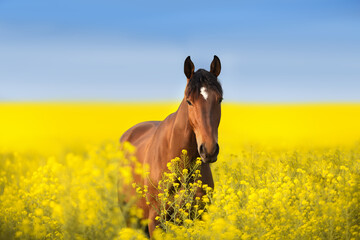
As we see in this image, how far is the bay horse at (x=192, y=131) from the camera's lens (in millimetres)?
4406

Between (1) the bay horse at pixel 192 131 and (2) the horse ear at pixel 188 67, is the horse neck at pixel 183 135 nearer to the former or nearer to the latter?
(1) the bay horse at pixel 192 131

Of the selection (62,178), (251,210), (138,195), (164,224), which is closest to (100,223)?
(62,178)

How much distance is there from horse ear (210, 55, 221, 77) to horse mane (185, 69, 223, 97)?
0.81 ft

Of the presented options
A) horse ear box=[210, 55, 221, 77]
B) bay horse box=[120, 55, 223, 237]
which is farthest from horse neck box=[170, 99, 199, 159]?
horse ear box=[210, 55, 221, 77]

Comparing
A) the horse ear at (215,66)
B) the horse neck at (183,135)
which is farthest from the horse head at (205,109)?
the horse ear at (215,66)

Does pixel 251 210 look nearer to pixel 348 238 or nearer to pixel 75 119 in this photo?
pixel 348 238

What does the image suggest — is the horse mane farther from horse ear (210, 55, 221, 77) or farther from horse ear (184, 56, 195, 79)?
horse ear (210, 55, 221, 77)

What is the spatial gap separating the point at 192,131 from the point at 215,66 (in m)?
0.89

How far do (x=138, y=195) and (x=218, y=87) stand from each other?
182 centimetres

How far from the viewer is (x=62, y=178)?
14.3ft

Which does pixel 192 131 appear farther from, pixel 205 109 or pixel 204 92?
pixel 204 92

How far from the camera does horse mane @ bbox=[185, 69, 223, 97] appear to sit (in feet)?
15.0

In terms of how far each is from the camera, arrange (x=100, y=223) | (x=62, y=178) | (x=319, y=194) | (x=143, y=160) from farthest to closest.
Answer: (x=143, y=160), (x=319, y=194), (x=62, y=178), (x=100, y=223)

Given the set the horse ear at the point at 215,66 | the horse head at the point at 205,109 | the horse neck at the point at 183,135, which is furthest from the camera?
the horse ear at the point at 215,66
